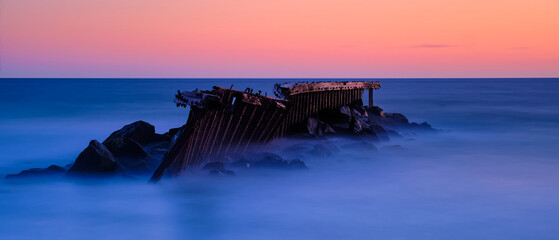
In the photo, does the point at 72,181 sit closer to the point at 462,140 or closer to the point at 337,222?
the point at 337,222

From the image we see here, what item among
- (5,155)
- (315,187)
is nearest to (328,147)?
(315,187)

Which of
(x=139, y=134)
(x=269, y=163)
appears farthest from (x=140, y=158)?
(x=269, y=163)

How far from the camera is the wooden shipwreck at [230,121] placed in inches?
324

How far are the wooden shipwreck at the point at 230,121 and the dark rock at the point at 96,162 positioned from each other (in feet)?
3.06

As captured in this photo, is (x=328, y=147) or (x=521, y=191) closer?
(x=521, y=191)

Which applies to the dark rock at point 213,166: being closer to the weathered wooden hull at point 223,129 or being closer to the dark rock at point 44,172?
the weathered wooden hull at point 223,129

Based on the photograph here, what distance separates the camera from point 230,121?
9305 mm

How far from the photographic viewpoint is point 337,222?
768cm

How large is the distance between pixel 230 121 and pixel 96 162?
249cm

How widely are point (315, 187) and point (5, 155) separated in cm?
867

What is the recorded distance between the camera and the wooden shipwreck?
324 inches

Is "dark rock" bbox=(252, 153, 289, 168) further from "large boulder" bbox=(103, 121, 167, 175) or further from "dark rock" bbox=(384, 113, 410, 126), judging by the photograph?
"dark rock" bbox=(384, 113, 410, 126)

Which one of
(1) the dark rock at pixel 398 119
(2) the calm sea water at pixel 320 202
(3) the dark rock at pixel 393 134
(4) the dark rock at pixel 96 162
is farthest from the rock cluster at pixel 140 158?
(1) the dark rock at pixel 398 119

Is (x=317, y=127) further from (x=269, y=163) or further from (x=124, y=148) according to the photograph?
(x=124, y=148)
